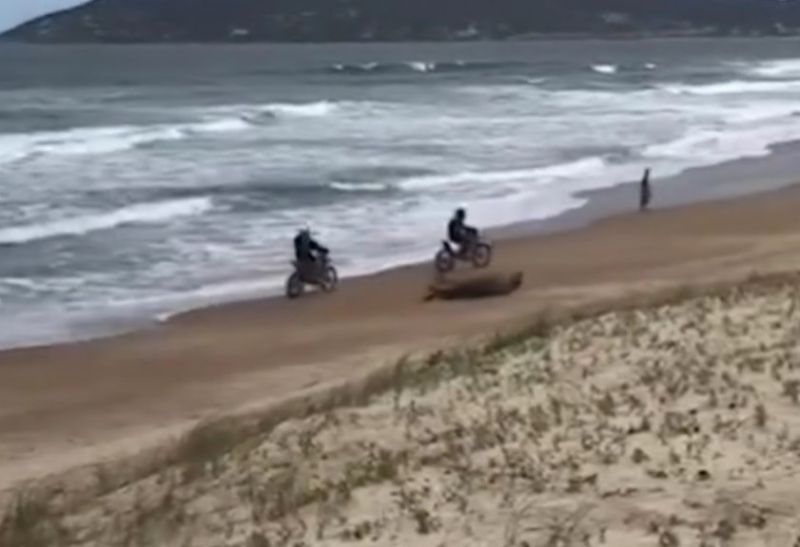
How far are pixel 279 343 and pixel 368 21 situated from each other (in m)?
171

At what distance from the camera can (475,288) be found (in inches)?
803

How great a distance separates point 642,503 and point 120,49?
533 ft

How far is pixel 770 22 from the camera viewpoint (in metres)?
197

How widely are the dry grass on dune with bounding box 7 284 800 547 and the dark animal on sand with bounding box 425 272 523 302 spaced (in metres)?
8.95

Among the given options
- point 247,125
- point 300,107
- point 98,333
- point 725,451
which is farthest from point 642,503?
point 300,107

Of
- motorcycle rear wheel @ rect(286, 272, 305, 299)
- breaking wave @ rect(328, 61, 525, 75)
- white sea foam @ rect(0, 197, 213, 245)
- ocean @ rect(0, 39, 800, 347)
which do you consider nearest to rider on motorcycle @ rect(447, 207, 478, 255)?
ocean @ rect(0, 39, 800, 347)

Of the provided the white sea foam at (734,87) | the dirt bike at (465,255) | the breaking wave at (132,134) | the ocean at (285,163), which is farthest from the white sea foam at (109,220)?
the white sea foam at (734,87)

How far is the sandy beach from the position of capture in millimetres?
14219

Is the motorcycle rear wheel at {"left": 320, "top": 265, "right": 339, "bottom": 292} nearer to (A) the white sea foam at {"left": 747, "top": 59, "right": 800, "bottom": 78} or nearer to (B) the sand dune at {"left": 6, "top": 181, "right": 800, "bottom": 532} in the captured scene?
(B) the sand dune at {"left": 6, "top": 181, "right": 800, "bottom": 532}

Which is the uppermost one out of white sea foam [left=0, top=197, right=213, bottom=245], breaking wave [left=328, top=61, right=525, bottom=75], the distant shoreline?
the distant shoreline

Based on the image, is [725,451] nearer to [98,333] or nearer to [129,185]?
[98,333]

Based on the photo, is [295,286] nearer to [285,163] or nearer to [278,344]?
[278,344]

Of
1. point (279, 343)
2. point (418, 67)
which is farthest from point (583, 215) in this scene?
point (418, 67)

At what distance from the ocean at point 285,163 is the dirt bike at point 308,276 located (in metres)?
0.64
